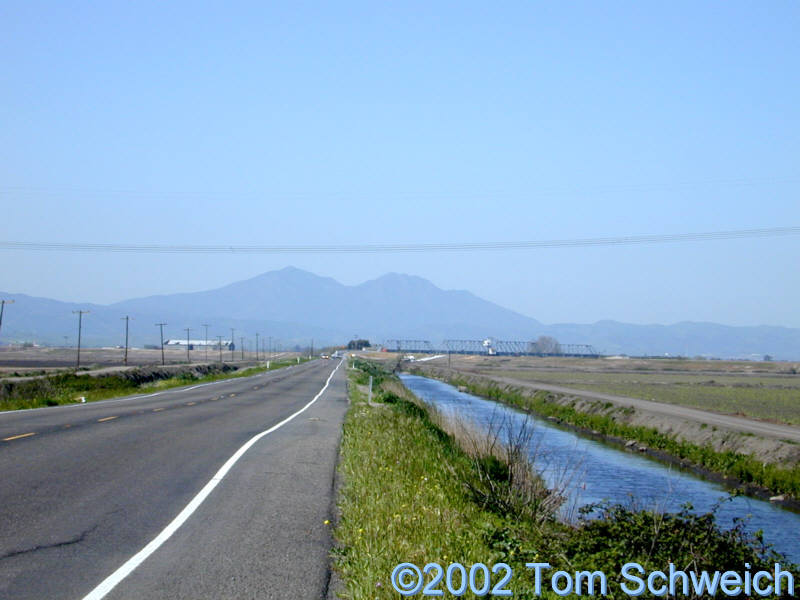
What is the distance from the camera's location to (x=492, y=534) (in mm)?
9328

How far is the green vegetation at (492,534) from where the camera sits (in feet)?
27.2

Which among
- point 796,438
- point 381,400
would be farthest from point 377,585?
point 381,400

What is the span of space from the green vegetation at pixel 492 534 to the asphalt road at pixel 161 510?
0.45 m

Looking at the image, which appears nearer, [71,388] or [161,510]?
[161,510]

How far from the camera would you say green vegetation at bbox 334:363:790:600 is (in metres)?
8.29

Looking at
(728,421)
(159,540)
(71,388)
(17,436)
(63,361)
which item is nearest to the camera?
(159,540)

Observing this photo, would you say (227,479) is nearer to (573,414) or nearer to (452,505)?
(452,505)

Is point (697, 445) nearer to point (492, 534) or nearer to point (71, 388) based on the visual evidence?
point (492, 534)

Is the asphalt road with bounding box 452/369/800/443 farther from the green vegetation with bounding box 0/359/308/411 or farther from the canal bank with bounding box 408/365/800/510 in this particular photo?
the green vegetation with bounding box 0/359/308/411

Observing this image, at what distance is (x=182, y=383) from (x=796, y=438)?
3708 centimetres

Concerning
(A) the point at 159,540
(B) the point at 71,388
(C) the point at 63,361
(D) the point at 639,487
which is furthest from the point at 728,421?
(C) the point at 63,361

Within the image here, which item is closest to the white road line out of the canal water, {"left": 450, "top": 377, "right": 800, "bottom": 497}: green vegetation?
the canal water

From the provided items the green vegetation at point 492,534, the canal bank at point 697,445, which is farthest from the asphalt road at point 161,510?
the canal bank at point 697,445

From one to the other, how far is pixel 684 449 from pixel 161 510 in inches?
856
